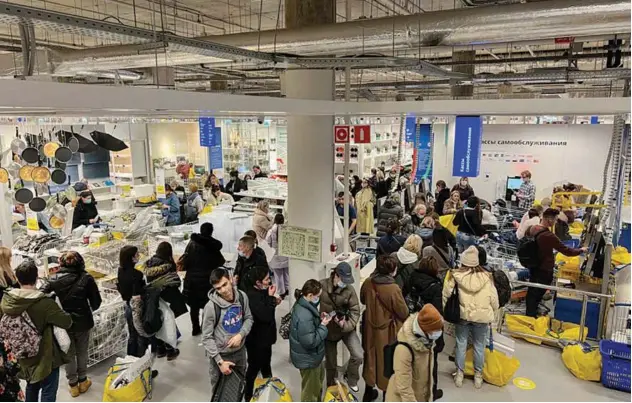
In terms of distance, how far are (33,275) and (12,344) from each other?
0.52 m

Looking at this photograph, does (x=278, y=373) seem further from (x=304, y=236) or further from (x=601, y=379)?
(x=601, y=379)

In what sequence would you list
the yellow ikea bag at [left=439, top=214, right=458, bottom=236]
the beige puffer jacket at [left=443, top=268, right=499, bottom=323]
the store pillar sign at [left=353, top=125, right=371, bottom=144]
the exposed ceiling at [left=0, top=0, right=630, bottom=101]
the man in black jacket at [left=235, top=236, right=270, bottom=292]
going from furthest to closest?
the yellow ikea bag at [left=439, top=214, right=458, bottom=236]
the store pillar sign at [left=353, top=125, right=371, bottom=144]
the man in black jacket at [left=235, top=236, right=270, bottom=292]
the beige puffer jacket at [left=443, top=268, right=499, bottom=323]
the exposed ceiling at [left=0, top=0, right=630, bottom=101]

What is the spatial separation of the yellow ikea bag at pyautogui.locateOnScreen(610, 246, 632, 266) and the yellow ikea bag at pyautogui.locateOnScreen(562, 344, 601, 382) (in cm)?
196

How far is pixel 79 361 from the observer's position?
175 inches

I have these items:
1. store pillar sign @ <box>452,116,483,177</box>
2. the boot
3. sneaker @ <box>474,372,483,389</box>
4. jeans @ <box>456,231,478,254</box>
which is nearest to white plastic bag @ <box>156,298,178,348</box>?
the boot


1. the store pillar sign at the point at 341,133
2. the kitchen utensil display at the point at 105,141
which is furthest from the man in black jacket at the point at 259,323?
the kitchen utensil display at the point at 105,141

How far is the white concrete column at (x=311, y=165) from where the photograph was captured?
5.29 metres

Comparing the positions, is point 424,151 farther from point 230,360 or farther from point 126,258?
point 230,360

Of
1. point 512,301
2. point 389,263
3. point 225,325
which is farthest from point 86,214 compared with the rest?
point 512,301

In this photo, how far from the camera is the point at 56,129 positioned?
9570mm

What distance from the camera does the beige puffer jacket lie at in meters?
4.30

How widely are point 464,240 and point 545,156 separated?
4902mm

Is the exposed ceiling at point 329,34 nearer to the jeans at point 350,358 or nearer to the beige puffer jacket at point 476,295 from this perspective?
the beige puffer jacket at point 476,295

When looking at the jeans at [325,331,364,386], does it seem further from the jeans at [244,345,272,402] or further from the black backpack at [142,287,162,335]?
the black backpack at [142,287,162,335]
